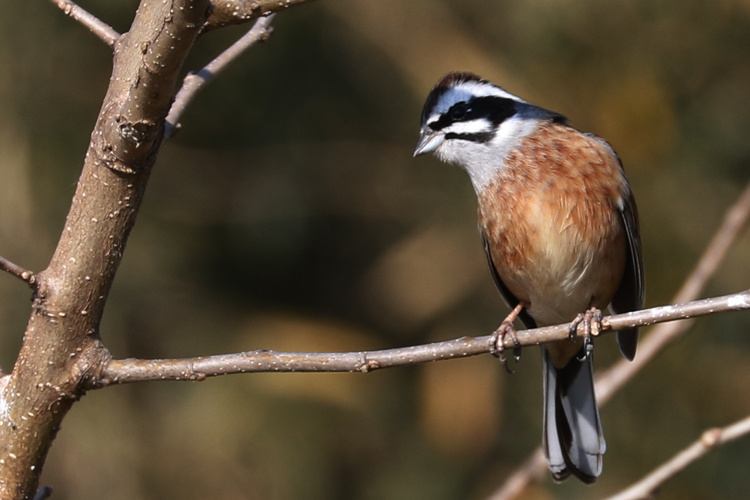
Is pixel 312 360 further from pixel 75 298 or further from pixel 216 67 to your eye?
pixel 216 67

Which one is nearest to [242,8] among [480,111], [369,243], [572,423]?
[480,111]

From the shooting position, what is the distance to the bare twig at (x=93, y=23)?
204 cm

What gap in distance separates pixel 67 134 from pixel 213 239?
1180mm

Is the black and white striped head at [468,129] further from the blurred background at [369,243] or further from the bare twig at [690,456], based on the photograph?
the blurred background at [369,243]

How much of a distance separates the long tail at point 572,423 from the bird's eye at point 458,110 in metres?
1.09

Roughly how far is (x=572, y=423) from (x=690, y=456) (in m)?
Answer: 1.33

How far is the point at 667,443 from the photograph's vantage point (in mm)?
5453

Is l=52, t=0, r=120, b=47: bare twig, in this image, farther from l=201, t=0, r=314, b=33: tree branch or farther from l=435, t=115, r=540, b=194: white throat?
l=435, t=115, r=540, b=194: white throat

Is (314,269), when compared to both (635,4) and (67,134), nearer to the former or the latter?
(67,134)

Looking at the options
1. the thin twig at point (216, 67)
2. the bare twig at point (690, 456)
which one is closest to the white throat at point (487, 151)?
the thin twig at point (216, 67)

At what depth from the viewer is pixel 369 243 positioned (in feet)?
21.5

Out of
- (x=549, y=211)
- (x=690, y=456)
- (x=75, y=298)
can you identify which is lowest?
(x=690, y=456)

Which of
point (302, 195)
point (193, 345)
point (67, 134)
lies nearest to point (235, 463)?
point (193, 345)

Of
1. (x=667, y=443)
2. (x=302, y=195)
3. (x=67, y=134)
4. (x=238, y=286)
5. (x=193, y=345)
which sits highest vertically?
(x=67, y=134)
